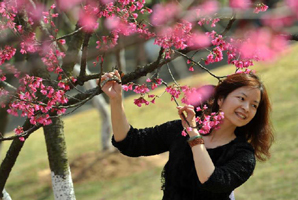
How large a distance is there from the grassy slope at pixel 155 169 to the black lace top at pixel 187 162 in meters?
2.35

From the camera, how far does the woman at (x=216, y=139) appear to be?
307cm

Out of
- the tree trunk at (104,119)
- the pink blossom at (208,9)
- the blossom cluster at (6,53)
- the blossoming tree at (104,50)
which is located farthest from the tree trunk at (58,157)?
the tree trunk at (104,119)

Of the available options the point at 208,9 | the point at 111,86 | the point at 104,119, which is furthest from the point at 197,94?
the point at 104,119

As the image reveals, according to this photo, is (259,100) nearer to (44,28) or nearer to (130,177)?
(44,28)

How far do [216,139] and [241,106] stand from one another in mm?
279

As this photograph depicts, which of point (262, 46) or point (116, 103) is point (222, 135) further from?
point (262, 46)

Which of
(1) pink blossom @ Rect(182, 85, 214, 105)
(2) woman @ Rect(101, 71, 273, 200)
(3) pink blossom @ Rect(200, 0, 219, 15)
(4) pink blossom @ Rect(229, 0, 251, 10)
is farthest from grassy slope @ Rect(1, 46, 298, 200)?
(2) woman @ Rect(101, 71, 273, 200)

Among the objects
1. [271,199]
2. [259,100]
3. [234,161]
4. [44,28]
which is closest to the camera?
[234,161]

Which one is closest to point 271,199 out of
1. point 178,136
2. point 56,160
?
point 56,160

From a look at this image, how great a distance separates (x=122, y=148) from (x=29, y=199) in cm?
685

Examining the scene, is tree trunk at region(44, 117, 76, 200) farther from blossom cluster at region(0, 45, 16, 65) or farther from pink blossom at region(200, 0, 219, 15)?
pink blossom at region(200, 0, 219, 15)

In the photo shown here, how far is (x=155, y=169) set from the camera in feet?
33.1

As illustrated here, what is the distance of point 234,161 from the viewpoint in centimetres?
311

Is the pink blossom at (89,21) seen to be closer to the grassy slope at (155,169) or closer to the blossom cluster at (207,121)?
the blossom cluster at (207,121)
